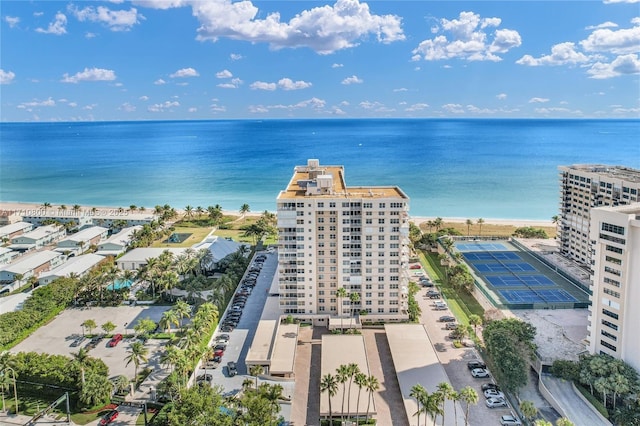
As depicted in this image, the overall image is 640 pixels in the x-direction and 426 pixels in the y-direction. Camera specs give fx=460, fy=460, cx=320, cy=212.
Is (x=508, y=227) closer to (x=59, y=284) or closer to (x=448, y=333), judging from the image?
(x=448, y=333)

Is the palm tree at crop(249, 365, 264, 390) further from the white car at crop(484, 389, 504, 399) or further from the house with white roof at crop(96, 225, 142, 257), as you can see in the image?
the house with white roof at crop(96, 225, 142, 257)

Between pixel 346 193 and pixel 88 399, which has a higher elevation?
pixel 346 193

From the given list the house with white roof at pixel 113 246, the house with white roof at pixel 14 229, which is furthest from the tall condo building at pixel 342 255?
the house with white roof at pixel 14 229

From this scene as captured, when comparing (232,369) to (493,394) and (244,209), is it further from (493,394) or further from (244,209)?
(244,209)

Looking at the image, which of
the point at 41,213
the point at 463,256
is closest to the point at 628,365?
the point at 463,256

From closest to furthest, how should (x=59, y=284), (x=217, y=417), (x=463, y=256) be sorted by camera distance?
1. (x=217, y=417)
2. (x=59, y=284)
3. (x=463, y=256)

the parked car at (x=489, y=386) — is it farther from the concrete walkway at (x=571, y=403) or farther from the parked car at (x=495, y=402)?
the concrete walkway at (x=571, y=403)

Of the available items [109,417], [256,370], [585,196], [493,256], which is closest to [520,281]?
[493,256]

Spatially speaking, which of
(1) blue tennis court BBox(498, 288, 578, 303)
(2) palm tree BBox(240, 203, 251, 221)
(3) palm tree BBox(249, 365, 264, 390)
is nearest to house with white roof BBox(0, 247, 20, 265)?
(2) palm tree BBox(240, 203, 251, 221)

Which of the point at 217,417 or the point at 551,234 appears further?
the point at 551,234
